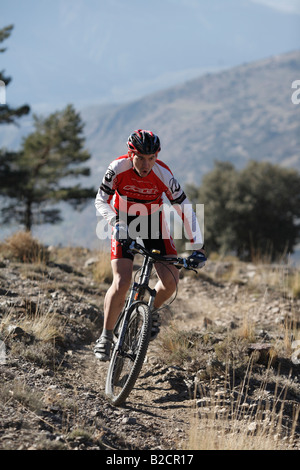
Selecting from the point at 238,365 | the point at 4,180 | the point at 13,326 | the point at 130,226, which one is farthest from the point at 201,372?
the point at 4,180

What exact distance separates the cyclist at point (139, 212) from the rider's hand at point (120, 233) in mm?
14

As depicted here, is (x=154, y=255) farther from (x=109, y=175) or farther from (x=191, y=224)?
(x=109, y=175)

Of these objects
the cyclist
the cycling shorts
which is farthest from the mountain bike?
the cycling shorts

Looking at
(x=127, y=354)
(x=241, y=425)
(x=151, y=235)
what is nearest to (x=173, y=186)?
(x=151, y=235)

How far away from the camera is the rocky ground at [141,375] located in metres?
3.71

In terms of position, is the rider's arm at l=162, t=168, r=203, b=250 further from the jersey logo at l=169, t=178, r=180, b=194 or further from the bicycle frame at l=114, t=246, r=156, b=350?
the bicycle frame at l=114, t=246, r=156, b=350

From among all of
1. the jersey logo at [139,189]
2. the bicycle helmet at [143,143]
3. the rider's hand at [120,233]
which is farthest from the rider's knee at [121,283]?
the bicycle helmet at [143,143]

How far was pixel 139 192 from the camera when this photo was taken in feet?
16.7

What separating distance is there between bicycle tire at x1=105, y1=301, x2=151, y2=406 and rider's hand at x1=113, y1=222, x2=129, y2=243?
26.7 inches

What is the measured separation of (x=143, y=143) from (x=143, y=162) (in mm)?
232

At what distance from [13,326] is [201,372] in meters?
2.20

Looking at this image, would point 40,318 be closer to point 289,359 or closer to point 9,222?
point 289,359

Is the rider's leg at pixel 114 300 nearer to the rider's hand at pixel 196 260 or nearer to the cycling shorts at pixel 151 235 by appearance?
the cycling shorts at pixel 151 235

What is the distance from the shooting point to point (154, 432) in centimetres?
395
